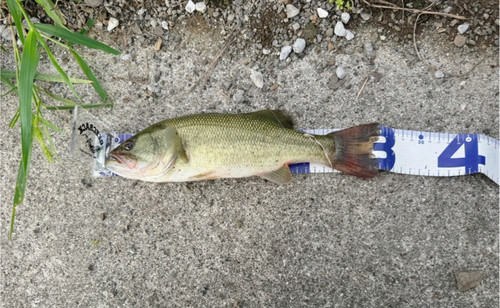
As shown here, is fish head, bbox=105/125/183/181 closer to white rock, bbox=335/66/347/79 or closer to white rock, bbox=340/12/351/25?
white rock, bbox=335/66/347/79

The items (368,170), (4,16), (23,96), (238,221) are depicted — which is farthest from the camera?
(4,16)

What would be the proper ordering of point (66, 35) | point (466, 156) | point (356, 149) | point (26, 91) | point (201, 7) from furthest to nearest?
point (201, 7)
point (466, 156)
point (356, 149)
point (66, 35)
point (26, 91)

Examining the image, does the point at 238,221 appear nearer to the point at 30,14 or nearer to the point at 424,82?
the point at 424,82

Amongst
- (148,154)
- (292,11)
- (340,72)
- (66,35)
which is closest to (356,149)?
(340,72)

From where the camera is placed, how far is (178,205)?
312 cm

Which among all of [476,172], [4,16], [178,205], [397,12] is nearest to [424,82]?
[397,12]

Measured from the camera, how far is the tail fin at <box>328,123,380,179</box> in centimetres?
284

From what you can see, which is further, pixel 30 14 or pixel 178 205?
pixel 30 14

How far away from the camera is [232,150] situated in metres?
2.79

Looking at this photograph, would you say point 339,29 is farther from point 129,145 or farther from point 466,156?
point 129,145

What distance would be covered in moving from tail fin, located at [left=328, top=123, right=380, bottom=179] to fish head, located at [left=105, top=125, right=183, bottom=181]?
1283 millimetres

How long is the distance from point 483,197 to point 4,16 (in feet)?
15.3

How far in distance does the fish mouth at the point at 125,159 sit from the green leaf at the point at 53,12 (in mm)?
1243

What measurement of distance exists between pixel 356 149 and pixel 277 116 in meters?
0.70
